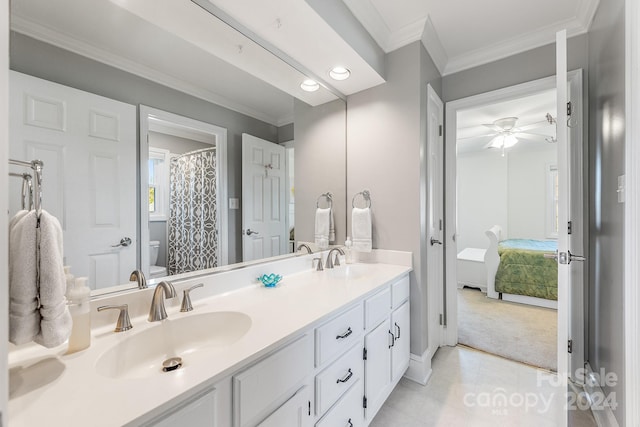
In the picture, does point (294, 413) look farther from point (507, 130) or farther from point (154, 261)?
point (507, 130)

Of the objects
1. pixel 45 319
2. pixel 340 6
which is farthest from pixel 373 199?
pixel 45 319

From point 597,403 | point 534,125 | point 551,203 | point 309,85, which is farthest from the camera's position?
point 551,203

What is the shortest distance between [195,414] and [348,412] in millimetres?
825

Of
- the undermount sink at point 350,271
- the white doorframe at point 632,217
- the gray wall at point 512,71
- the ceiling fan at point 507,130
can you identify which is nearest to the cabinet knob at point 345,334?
the undermount sink at point 350,271

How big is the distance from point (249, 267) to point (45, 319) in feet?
2.88

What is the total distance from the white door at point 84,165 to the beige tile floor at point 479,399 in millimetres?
1600

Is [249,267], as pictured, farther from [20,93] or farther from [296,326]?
[20,93]

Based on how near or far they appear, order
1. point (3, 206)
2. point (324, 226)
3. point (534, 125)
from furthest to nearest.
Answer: point (534, 125), point (324, 226), point (3, 206)

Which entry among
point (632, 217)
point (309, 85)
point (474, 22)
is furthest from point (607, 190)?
point (309, 85)

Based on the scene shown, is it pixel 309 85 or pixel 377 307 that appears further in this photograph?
pixel 309 85

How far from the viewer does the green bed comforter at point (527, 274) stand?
323cm

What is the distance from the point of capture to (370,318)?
4.54 feet

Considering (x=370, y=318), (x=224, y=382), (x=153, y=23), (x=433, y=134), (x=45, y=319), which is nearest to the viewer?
(x=45, y=319)

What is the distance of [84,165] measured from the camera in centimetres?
93
